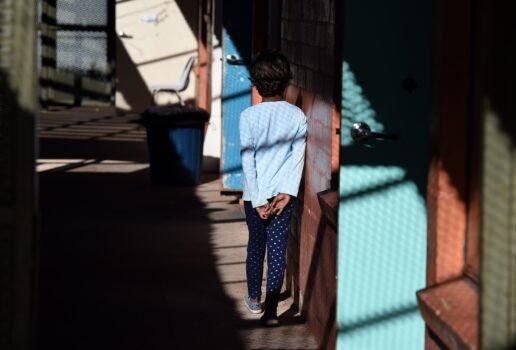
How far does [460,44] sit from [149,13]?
1538cm

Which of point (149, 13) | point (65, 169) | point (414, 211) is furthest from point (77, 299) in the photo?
point (149, 13)

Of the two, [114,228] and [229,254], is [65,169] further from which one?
[229,254]

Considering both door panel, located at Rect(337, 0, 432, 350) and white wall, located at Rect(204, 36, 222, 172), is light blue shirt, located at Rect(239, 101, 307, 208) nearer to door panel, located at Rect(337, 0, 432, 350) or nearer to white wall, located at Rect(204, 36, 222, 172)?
door panel, located at Rect(337, 0, 432, 350)

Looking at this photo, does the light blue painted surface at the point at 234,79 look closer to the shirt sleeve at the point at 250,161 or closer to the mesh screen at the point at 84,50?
the shirt sleeve at the point at 250,161

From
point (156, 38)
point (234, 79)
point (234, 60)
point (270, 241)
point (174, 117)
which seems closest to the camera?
point (270, 241)

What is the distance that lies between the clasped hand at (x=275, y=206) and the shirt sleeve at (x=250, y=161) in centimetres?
4

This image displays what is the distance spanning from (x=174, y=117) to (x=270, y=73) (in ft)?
18.6

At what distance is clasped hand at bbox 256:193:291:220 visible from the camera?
5.80 m

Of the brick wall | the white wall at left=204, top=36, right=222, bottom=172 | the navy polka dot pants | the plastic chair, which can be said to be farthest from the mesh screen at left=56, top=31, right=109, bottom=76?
the navy polka dot pants

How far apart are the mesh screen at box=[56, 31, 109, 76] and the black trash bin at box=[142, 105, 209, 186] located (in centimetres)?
827

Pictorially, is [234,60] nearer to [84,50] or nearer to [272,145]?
[272,145]

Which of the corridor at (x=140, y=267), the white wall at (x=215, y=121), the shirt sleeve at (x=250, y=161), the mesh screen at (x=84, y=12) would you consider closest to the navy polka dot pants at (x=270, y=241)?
the shirt sleeve at (x=250, y=161)

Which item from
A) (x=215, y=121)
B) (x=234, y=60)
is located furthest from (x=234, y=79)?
(x=215, y=121)

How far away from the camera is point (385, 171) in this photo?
4.26m
